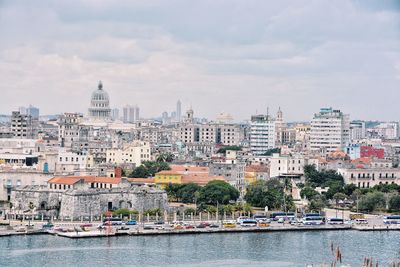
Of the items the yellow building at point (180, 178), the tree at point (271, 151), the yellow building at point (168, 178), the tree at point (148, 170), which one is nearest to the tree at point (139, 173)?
the tree at point (148, 170)

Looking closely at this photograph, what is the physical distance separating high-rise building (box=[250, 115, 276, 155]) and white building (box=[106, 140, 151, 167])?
47.3 feet

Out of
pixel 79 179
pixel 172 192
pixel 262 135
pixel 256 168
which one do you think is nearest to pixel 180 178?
pixel 172 192

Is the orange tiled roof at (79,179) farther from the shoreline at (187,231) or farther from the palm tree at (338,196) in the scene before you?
the palm tree at (338,196)

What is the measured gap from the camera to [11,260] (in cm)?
2659

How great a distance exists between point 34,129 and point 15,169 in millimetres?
32625

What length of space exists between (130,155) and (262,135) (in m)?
16.9

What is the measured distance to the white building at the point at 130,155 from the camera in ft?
172

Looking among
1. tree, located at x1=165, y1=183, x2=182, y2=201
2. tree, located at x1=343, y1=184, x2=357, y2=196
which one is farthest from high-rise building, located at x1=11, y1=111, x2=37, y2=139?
tree, located at x1=165, y1=183, x2=182, y2=201

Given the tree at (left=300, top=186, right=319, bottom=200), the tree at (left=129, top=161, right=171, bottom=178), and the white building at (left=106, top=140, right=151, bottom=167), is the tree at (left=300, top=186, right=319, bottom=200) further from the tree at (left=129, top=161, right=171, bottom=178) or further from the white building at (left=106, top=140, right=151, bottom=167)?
the white building at (left=106, top=140, right=151, bottom=167)

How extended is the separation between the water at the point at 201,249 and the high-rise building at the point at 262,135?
34.8 metres

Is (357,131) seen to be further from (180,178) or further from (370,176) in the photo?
(180,178)

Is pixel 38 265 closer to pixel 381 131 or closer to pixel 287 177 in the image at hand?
pixel 287 177

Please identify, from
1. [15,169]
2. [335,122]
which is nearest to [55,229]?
[15,169]

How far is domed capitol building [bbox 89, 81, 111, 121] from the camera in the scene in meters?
90.6
